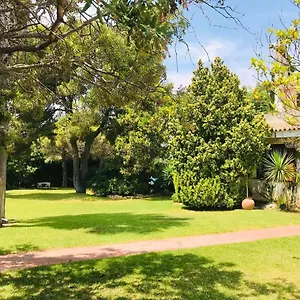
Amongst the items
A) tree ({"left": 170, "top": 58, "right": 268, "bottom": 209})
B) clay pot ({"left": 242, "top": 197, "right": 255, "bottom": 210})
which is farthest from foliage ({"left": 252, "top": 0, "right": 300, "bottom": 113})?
clay pot ({"left": 242, "top": 197, "right": 255, "bottom": 210})

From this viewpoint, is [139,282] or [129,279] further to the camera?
[129,279]

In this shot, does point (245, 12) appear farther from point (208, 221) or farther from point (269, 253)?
point (208, 221)

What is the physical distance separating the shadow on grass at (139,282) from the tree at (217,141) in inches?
409

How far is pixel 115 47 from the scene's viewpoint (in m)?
7.67

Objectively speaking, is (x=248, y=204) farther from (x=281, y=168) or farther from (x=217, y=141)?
(x=217, y=141)

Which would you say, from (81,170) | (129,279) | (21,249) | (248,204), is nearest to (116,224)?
(21,249)

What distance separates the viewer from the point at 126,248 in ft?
34.1

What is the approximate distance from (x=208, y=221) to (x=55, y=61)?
34.1 ft

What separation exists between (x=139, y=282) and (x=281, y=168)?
42.7 ft

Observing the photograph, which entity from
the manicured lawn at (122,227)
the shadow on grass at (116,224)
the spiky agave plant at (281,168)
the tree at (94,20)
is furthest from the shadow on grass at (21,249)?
the spiky agave plant at (281,168)

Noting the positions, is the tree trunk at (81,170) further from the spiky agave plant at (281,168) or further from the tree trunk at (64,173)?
the spiky agave plant at (281,168)

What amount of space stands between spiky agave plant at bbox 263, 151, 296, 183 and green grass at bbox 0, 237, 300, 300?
29.8ft

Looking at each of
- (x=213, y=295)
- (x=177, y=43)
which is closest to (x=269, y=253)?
(x=213, y=295)

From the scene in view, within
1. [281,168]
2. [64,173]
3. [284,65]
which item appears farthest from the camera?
[64,173]
